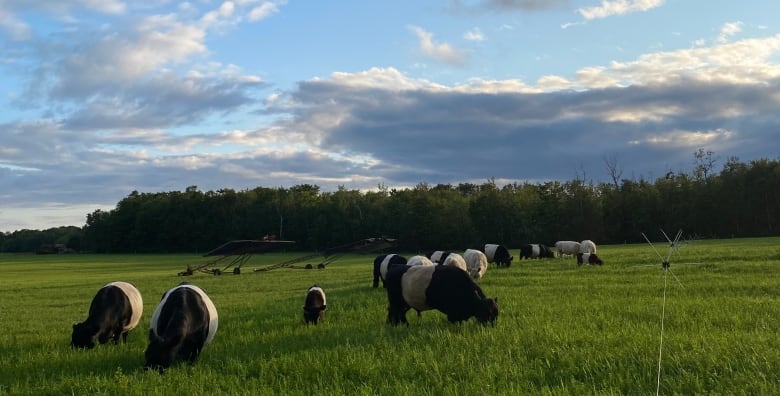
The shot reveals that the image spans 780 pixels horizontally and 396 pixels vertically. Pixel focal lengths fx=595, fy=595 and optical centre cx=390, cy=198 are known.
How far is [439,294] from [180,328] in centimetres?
536

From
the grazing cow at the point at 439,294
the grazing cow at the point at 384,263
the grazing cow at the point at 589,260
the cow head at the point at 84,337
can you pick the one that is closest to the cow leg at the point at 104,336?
the cow head at the point at 84,337

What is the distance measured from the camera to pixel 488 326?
457 inches

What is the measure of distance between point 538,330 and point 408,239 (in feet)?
293

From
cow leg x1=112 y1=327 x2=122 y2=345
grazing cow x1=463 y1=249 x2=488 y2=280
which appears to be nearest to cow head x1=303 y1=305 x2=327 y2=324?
cow leg x1=112 y1=327 x2=122 y2=345

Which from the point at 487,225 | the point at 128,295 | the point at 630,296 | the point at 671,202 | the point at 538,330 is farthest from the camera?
the point at 487,225

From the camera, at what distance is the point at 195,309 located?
10398mm

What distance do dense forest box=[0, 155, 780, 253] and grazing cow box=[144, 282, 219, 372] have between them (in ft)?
273

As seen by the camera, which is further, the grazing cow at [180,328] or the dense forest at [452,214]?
the dense forest at [452,214]

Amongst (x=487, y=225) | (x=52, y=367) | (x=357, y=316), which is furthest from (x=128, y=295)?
(x=487, y=225)

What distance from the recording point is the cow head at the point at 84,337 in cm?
1161

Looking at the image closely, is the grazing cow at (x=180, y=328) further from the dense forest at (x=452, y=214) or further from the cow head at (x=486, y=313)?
the dense forest at (x=452, y=214)

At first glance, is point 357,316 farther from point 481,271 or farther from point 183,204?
point 183,204

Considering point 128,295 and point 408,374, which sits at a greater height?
point 128,295

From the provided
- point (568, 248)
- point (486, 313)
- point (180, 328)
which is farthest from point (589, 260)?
point (180, 328)
